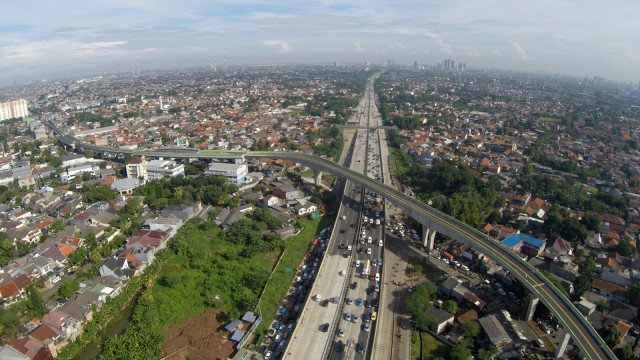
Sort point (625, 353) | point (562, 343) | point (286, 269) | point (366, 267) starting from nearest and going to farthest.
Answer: point (625, 353), point (562, 343), point (366, 267), point (286, 269)

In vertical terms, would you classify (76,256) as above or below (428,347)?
above

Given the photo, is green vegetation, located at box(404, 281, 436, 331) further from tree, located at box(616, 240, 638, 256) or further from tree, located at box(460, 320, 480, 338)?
tree, located at box(616, 240, 638, 256)

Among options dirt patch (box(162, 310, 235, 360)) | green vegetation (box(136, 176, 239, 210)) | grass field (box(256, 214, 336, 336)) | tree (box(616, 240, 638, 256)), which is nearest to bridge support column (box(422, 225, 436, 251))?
grass field (box(256, 214, 336, 336))

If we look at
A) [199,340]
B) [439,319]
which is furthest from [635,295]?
A: [199,340]

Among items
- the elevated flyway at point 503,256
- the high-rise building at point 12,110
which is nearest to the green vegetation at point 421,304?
the elevated flyway at point 503,256

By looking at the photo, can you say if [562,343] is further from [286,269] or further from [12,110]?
[12,110]
